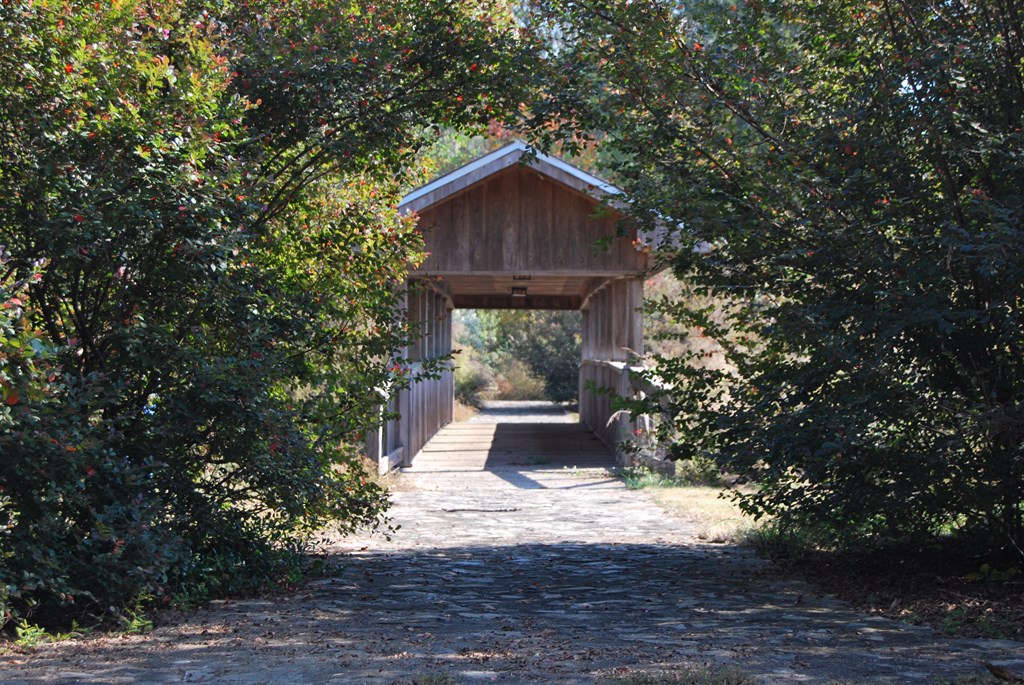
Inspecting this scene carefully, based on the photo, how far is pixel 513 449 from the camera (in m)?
20.7

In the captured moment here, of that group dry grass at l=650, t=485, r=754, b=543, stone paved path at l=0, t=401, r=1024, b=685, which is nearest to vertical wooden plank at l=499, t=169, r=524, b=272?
dry grass at l=650, t=485, r=754, b=543

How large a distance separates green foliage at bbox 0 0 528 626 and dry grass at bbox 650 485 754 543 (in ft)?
12.8

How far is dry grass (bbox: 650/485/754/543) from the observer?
433 inches

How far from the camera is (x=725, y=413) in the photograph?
829 centimetres

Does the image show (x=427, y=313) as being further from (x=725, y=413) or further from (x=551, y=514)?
(x=725, y=413)

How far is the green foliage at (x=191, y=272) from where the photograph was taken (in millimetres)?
6332

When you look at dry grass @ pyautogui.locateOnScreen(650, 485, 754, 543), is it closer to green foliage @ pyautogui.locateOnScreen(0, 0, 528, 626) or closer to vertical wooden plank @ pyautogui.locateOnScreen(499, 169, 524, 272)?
green foliage @ pyautogui.locateOnScreen(0, 0, 528, 626)

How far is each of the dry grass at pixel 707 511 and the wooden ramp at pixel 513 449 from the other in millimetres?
3423

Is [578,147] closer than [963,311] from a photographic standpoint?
No

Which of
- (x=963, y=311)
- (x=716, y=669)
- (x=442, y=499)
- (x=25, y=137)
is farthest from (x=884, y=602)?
(x=442, y=499)

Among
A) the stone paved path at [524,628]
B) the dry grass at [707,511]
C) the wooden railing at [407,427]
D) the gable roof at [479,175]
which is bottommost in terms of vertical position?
the dry grass at [707,511]

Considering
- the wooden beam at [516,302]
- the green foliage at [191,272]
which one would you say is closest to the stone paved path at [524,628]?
the green foliage at [191,272]

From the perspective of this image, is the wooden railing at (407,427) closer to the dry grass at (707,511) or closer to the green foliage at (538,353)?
the dry grass at (707,511)

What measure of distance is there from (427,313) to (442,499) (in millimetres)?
7287
